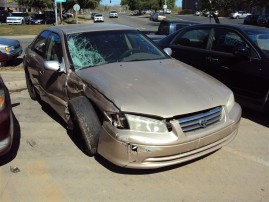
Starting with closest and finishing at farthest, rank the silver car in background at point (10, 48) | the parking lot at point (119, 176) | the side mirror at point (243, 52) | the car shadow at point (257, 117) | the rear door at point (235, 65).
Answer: the parking lot at point (119, 176)
the rear door at point (235, 65)
the side mirror at point (243, 52)
the car shadow at point (257, 117)
the silver car in background at point (10, 48)

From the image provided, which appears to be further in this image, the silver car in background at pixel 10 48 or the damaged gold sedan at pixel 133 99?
the silver car in background at pixel 10 48

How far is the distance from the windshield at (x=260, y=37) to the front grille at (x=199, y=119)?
219cm

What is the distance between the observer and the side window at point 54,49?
4701mm

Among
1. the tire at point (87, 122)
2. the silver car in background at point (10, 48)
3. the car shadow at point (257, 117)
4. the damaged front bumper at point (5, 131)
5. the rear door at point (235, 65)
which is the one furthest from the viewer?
the silver car in background at point (10, 48)

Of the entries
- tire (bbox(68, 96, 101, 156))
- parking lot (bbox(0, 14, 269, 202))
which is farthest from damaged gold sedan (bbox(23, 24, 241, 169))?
parking lot (bbox(0, 14, 269, 202))

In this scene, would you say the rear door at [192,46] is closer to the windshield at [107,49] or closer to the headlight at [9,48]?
the windshield at [107,49]

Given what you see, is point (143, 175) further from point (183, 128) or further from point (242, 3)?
point (242, 3)

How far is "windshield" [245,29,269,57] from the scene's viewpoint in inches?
214

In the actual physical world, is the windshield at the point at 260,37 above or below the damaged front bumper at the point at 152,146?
above

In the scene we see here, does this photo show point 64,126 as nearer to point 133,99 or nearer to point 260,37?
point 133,99

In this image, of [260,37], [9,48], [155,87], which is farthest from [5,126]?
[9,48]

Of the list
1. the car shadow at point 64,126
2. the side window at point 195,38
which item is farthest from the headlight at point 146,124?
the side window at point 195,38

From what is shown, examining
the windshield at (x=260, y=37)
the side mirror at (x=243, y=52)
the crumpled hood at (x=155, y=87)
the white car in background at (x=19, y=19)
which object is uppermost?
the windshield at (x=260, y=37)

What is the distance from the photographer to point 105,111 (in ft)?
11.5
